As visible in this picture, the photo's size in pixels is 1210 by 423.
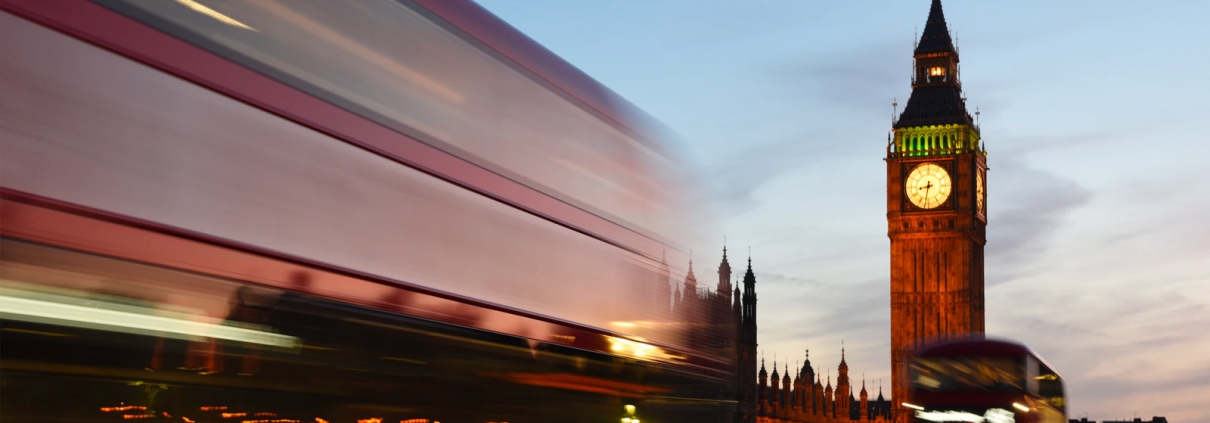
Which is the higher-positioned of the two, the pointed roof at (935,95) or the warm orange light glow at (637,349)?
the pointed roof at (935,95)

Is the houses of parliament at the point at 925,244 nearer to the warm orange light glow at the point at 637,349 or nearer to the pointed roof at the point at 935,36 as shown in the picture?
the pointed roof at the point at 935,36

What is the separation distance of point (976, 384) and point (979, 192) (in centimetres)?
5390

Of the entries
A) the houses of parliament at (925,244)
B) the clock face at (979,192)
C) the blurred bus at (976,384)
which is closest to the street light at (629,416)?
the blurred bus at (976,384)

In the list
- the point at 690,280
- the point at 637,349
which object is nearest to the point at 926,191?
the point at 690,280

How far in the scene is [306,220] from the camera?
17.1ft

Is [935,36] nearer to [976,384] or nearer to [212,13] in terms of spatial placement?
[976,384]

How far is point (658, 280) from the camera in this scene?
29.5 ft

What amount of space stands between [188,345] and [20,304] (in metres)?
0.68

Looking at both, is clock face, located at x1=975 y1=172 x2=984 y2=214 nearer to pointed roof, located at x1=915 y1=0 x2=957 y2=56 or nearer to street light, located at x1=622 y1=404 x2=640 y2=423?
pointed roof, located at x1=915 y1=0 x2=957 y2=56

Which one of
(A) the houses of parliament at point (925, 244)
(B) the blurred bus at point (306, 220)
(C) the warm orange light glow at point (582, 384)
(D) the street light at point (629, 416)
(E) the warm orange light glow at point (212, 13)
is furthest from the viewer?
(A) the houses of parliament at point (925, 244)

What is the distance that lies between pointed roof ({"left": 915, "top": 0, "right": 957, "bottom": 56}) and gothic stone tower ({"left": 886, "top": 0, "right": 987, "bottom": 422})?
2.68 metres

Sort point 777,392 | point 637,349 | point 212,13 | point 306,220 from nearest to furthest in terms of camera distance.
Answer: point 212,13 → point 306,220 → point 637,349 → point 777,392

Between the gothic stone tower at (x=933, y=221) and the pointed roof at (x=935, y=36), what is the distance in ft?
8.79

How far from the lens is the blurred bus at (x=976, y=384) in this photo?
61.2ft
